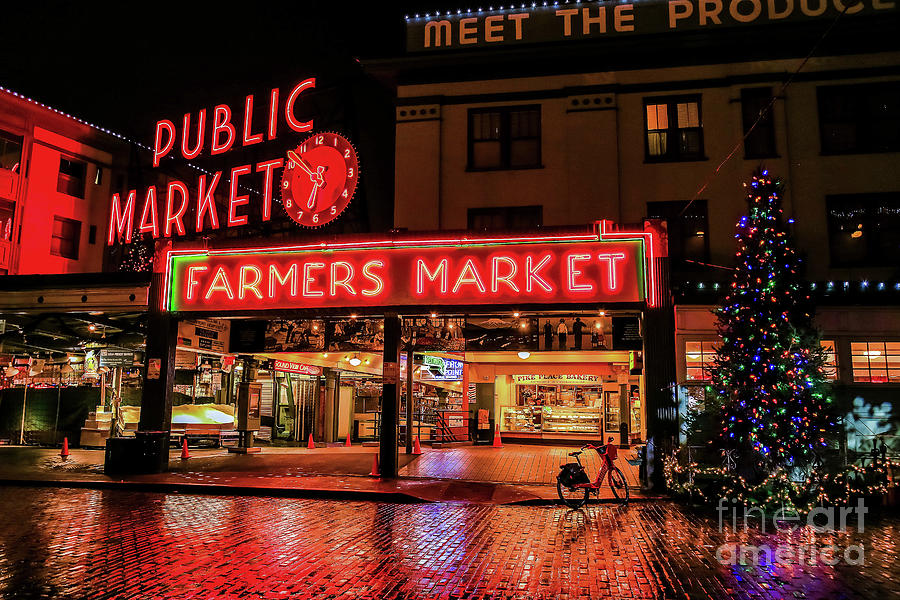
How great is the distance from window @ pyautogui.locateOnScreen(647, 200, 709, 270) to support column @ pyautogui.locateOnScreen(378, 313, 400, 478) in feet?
27.8

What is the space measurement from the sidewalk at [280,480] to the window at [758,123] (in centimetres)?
1133

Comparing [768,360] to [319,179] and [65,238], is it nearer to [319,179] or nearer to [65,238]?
[319,179]

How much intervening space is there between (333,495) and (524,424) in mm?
13553

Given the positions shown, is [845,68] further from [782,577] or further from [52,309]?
[52,309]

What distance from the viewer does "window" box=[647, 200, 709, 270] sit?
19172 millimetres

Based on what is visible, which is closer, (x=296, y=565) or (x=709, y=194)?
(x=296, y=565)

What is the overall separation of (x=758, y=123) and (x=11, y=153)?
116 ft

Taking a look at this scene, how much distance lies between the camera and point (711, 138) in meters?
19.6

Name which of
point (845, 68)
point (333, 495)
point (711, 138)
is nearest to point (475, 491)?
point (333, 495)

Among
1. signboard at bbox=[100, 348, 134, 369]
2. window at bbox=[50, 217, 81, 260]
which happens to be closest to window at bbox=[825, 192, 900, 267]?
signboard at bbox=[100, 348, 134, 369]

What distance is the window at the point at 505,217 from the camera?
802 inches

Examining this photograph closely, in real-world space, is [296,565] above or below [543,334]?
below

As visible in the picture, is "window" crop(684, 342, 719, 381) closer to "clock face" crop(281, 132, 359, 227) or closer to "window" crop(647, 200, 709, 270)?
"window" crop(647, 200, 709, 270)

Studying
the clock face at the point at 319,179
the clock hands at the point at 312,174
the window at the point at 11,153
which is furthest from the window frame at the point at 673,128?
the window at the point at 11,153
